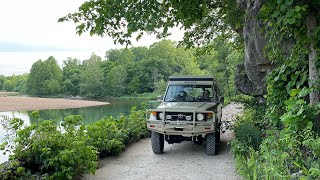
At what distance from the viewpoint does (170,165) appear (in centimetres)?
682

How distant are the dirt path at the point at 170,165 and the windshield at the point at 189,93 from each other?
136cm

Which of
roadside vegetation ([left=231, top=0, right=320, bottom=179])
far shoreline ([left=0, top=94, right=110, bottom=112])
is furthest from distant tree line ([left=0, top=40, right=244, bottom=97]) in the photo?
roadside vegetation ([left=231, top=0, right=320, bottom=179])

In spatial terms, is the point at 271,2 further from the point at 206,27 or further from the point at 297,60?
the point at 206,27

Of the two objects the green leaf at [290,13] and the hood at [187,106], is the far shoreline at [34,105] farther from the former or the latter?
the green leaf at [290,13]

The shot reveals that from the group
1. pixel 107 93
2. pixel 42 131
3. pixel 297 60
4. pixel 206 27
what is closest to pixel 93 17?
pixel 42 131

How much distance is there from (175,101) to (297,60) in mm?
4004

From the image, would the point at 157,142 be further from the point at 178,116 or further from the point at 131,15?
the point at 131,15

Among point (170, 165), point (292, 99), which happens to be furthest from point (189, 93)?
point (292, 99)

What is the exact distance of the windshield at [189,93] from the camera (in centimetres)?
845

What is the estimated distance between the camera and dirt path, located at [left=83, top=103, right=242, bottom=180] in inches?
239

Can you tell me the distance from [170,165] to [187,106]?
1.56 m

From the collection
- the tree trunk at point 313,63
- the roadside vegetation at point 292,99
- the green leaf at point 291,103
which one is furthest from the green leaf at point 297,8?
the green leaf at point 291,103

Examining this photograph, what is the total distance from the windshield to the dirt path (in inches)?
53.4

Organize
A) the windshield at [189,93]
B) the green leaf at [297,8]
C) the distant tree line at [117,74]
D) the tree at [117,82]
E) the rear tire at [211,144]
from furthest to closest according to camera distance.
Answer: the tree at [117,82] → the distant tree line at [117,74] → the windshield at [189,93] → the rear tire at [211,144] → the green leaf at [297,8]
